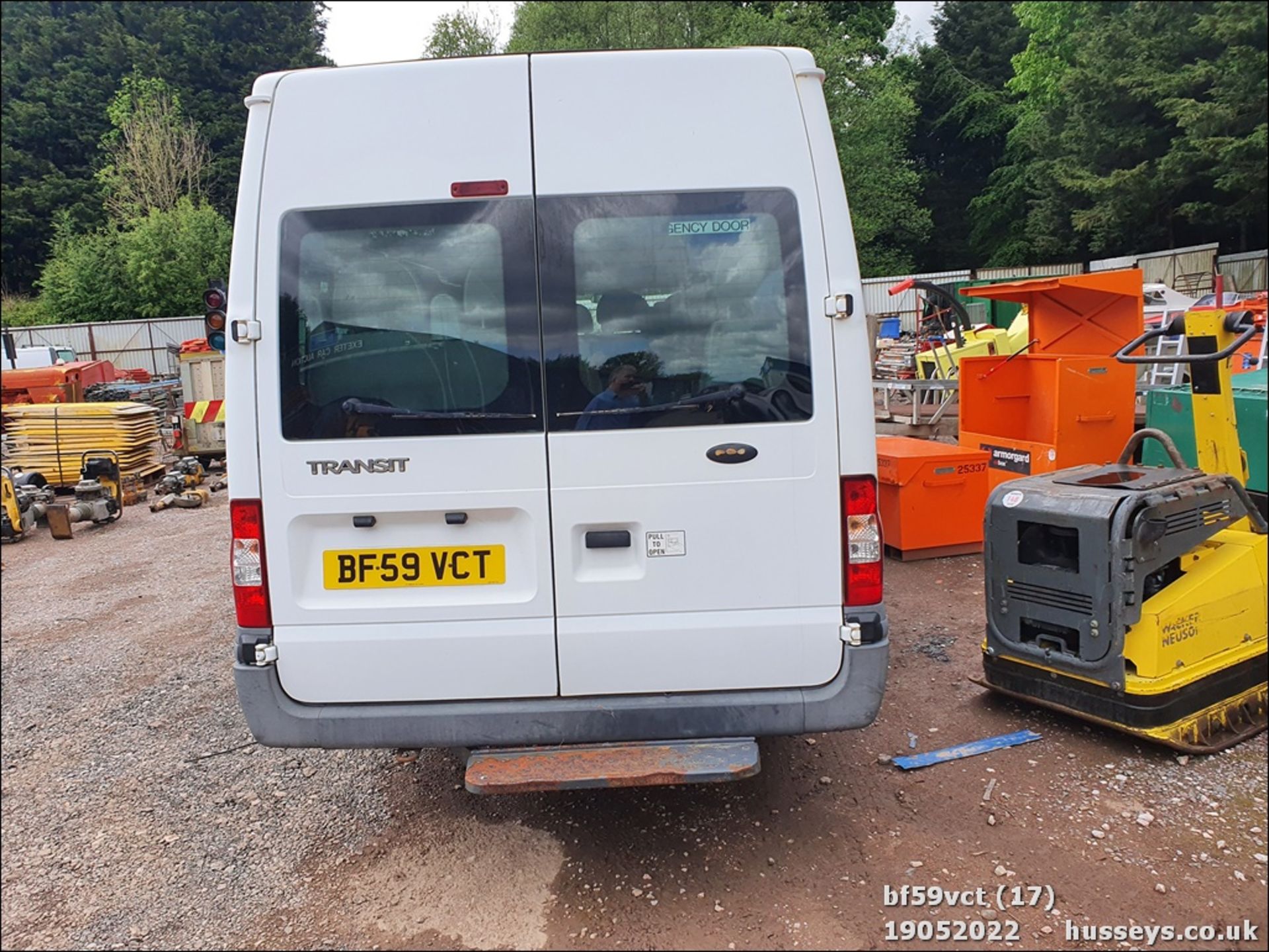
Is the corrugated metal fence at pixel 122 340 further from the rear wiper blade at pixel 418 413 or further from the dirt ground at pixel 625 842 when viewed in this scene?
the rear wiper blade at pixel 418 413

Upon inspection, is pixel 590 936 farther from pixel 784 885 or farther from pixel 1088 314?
pixel 1088 314

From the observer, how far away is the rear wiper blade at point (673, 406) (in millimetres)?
2760

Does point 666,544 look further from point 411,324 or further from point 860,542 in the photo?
point 411,324

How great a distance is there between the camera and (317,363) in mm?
2756

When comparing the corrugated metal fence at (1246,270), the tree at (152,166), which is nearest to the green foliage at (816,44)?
the corrugated metal fence at (1246,270)

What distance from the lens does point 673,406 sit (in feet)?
9.05

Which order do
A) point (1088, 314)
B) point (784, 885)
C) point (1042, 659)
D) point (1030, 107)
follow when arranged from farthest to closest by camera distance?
point (1030, 107) < point (1088, 314) < point (1042, 659) < point (784, 885)

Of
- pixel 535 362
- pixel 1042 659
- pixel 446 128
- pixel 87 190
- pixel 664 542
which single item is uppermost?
pixel 87 190

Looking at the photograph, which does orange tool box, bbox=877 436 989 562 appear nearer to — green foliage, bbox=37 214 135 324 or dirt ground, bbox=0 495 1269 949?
dirt ground, bbox=0 495 1269 949

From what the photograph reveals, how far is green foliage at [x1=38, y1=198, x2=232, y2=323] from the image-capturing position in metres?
29.4

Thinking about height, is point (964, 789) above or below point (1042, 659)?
below

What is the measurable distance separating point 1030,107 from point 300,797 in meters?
39.4

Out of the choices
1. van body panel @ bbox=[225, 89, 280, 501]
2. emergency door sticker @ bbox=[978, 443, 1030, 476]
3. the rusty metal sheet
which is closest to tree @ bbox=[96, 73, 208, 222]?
emergency door sticker @ bbox=[978, 443, 1030, 476]

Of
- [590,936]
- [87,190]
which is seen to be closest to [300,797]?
[590,936]
